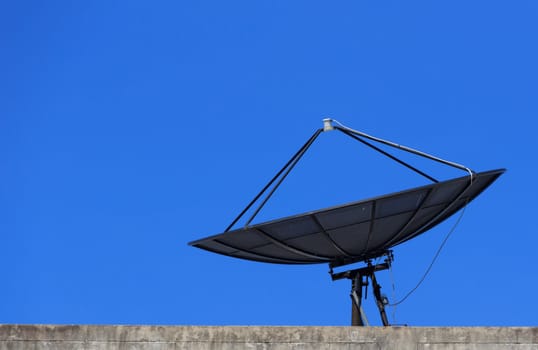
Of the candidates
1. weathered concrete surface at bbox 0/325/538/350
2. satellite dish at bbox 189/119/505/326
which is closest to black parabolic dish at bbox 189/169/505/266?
satellite dish at bbox 189/119/505/326

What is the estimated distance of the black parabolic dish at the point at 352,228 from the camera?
975 inches

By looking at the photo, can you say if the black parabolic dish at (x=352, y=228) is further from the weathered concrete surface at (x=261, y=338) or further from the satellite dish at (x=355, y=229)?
the weathered concrete surface at (x=261, y=338)

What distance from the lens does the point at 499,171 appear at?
84.5 ft

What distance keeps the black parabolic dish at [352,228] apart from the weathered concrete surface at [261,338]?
359 centimetres

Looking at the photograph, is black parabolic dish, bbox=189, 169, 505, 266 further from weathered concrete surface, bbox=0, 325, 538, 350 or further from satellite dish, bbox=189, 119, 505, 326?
weathered concrete surface, bbox=0, 325, 538, 350

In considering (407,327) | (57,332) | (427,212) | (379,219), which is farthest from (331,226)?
(57,332)

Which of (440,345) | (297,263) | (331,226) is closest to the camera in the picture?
(440,345)

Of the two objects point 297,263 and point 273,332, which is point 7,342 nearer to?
point 273,332

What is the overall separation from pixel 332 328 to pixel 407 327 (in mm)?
1757

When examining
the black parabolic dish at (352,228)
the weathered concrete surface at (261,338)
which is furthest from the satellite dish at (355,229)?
the weathered concrete surface at (261,338)

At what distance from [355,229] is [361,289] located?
2394 millimetres

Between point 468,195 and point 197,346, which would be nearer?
point 197,346

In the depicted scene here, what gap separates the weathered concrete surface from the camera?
21.6 meters

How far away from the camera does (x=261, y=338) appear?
2236cm
